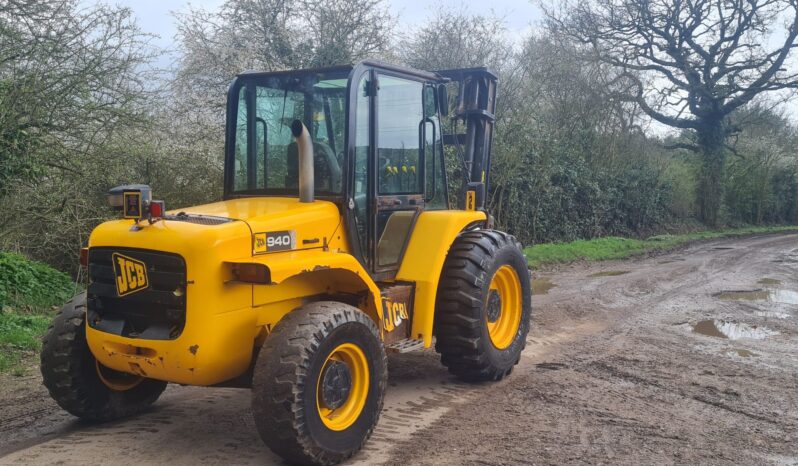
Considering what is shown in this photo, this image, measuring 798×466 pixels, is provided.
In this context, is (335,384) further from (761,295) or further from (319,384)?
(761,295)

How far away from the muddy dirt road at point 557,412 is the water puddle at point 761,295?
5.59 ft

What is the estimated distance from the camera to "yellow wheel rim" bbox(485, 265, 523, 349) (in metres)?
5.94

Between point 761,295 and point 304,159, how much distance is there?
8487 mm

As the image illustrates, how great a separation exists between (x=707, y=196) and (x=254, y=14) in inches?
767

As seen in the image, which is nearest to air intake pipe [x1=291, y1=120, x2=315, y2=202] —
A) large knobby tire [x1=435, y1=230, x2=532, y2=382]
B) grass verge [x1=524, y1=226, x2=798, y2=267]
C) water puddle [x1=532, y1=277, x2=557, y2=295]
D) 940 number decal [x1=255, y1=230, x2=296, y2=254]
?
940 number decal [x1=255, y1=230, x2=296, y2=254]

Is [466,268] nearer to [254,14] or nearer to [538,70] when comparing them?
[254,14]

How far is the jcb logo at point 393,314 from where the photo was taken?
15.9 ft

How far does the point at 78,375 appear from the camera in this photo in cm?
439

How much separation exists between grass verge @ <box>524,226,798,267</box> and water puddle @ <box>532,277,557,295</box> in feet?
4.86

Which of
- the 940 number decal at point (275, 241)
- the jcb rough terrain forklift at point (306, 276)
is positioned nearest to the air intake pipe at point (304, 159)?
the jcb rough terrain forklift at point (306, 276)

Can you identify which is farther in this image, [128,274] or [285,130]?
[285,130]

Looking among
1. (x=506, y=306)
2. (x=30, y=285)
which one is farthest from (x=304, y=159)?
(x=30, y=285)

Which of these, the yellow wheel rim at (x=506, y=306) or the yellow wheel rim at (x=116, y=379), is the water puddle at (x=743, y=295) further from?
the yellow wheel rim at (x=116, y=379)

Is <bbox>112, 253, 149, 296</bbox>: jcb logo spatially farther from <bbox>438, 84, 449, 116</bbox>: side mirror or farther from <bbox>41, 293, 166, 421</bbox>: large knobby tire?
<bbox>438, 84, 449, 116</bbox>: side mirror
